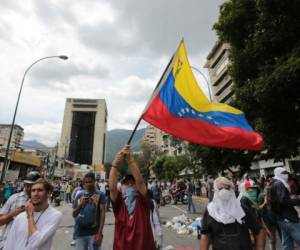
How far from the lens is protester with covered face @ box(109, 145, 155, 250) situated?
2.96 m

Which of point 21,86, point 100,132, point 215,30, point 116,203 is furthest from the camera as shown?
point 100,132

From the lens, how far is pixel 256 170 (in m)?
37.6

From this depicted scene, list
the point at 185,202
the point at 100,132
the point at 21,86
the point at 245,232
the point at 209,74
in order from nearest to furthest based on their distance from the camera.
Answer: the point at 245,232
the point at 21,86
the point at 185,202
the point at 209,74
the point at 100,132

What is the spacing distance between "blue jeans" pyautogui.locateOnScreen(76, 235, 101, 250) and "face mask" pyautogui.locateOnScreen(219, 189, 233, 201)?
2.13 metres

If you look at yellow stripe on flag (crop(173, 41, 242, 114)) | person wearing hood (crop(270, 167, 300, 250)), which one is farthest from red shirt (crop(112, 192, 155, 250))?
person wearing hood (crop(270, 167, 300, 250))

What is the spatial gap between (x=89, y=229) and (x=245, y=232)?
7.62ft

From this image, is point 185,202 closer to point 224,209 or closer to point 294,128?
point 294,128

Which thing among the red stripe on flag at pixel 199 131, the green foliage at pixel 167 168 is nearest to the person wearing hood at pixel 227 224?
the red stripe on flag at pixel 199 131

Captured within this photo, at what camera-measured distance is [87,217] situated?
4180 mm

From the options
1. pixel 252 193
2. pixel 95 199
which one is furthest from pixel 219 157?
pixel 95 199

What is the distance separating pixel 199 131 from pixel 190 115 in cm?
30

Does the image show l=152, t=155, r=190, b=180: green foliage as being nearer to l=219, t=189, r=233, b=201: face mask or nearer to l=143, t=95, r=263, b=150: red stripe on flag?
l=143, t=95, r=263, b=150: red stripe on flag

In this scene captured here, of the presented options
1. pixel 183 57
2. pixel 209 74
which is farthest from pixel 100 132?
pixel 183 57

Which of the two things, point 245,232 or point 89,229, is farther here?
point 89,229
